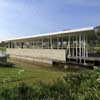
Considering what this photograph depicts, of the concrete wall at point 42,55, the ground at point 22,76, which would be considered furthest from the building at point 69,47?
the ground at point 22,76

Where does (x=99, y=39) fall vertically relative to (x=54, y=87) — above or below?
above

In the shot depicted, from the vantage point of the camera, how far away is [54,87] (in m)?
4.08

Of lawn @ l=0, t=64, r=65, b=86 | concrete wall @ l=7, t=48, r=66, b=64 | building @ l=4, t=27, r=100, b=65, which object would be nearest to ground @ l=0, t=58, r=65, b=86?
lawn @ l=0, t=64, r=65, b=86

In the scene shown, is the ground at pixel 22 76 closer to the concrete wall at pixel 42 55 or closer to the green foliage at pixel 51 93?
the green foliage at pixel 51 93

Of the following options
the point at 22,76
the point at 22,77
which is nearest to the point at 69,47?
the point at 22,76

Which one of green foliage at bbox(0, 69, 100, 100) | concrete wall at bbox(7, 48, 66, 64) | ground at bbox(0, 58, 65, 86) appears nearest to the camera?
green foliage at bbox(0, 69, 100, 100)

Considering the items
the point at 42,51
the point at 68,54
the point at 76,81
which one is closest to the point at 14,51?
the point at 42,51

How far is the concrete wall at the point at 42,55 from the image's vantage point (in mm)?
15742

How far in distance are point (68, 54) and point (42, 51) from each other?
374 centimetres

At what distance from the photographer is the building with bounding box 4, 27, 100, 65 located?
14.5 meters

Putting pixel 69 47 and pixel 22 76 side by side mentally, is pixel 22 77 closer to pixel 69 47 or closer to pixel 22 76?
pixel 22 76

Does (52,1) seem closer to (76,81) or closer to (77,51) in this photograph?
(76,81)

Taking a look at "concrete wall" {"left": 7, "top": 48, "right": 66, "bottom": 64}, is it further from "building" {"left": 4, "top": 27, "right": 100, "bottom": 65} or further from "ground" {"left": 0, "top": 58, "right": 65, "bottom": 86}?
"ground" {"left": 0, "top": 58, "right": 65, "bottom": 86}

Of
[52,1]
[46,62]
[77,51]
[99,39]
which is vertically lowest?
[46,62]
